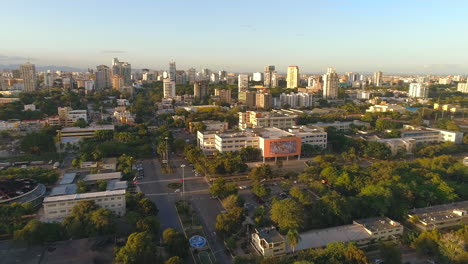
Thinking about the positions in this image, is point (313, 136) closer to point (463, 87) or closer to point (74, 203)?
point (74, 203)

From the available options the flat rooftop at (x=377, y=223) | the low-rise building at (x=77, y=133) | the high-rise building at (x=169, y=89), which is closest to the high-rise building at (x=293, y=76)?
the high-rise building at (x=169, y=89)

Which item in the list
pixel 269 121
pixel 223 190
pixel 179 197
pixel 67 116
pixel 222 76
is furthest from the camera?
pixel 222 76

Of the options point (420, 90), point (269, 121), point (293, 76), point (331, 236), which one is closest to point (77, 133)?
point (269, 121)

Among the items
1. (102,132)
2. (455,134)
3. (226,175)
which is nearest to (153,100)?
(102,132)

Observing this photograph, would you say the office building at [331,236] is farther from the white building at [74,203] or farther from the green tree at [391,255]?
the white building at [74,203]

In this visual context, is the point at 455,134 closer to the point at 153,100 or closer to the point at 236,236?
the point at 236,236

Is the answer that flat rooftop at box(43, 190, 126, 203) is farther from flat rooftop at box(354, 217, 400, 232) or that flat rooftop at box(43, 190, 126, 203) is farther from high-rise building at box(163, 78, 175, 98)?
high-rise building at box(163, 78, 175, 98)

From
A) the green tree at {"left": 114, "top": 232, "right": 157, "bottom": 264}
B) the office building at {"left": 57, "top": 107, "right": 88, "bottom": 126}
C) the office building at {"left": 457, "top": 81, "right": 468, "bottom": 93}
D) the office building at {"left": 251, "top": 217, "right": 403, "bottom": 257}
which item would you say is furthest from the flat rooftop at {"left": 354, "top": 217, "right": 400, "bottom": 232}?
the office building at {"left": 457, "top": 81, "right": 468, "bottom": 93}
